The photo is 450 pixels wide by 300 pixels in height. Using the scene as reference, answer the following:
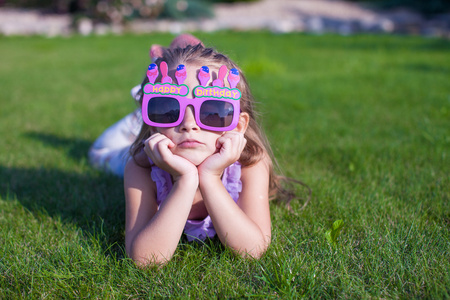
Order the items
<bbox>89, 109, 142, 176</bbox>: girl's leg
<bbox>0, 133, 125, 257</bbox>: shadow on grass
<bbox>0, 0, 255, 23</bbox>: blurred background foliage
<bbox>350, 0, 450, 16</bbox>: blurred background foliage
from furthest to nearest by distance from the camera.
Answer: <bbox>350, 0, 450, 16</bbox>: blurred background foliage → <bbox>0, 0, 255, 23</bbox>: blurred background foliage → <bbox>89, 109, 142, 176</bbox>: girl's leg → <bbox>0, 133, 125, 257</bbox>: shadow on grass

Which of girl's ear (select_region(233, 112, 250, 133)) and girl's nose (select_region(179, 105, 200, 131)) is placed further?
girl's ear (select_region(233, 112, 250, 133))

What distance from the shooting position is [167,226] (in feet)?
5.67

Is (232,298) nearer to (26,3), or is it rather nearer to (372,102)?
(372,102)

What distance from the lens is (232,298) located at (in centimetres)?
161

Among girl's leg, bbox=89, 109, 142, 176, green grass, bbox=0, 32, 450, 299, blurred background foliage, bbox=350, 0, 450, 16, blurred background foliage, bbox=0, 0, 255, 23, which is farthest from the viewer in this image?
blurred background foliage, bbox=350, 0, 450, 16

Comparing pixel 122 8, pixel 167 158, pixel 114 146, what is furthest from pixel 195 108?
pixel 122 8

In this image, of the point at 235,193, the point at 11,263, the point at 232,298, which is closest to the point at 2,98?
the point at 11,263

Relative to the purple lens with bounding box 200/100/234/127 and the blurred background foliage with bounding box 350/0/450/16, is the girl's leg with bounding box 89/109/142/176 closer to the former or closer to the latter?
the purple lens with bounding box 200/100/234/127

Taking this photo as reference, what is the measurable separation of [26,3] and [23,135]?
1702 cm

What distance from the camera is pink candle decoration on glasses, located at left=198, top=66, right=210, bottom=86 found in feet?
5.74

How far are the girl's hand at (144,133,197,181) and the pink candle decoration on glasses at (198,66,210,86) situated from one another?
0.30 metres

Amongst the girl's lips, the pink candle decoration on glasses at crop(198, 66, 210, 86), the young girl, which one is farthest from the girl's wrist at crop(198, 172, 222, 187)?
the pink candle decoration on glasses at crop(198, 66, 210, 86)

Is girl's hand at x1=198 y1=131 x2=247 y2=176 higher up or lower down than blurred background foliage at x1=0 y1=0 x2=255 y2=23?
lower down

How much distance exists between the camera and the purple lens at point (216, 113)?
68.7 inches
